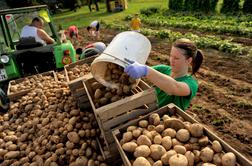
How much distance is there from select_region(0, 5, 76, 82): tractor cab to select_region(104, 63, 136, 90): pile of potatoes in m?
3.39

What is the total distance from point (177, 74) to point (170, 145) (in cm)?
98

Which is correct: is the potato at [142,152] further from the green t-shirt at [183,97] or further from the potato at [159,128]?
the green t-shirt at [183,97]

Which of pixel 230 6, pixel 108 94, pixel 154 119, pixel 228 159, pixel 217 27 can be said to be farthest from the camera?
pixel 230 6

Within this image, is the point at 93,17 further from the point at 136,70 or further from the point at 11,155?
the point at 136,70

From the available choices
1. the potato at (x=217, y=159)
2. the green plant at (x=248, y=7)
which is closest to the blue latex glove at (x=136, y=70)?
the potato at (x=217, y=159)

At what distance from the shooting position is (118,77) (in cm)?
305

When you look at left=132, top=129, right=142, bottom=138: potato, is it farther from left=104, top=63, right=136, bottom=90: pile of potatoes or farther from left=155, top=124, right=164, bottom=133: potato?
left=104, top=63, right=136, bottom=90: pile of potatoes

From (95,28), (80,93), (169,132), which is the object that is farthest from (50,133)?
(95,28)

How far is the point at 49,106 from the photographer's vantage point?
409cm

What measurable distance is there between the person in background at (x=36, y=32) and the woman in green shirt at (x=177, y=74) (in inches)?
169

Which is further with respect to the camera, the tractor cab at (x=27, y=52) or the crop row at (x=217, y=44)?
the crop row at (x=217, y=44)

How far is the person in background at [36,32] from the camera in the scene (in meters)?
6.51

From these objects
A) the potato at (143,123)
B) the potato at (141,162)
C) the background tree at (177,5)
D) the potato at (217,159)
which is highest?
the potato at (143,123)

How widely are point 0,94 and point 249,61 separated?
6210 mm
